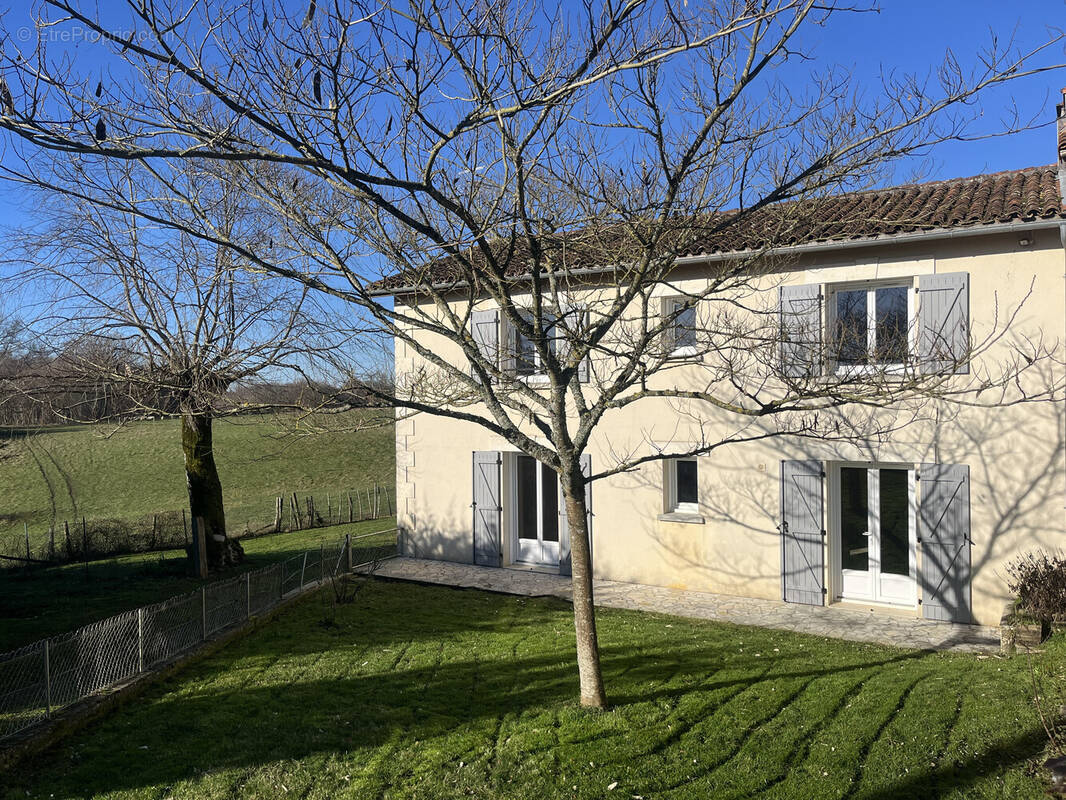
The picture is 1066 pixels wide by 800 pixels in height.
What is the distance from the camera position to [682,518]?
11539 mm

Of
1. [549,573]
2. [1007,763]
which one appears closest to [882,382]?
[1007,763]

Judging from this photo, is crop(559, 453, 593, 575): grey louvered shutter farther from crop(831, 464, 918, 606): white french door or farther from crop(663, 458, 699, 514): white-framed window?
crop(831, 464, 918, 606): white french door

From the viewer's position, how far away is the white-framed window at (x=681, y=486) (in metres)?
11.7

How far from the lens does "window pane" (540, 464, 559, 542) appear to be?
1304 cm

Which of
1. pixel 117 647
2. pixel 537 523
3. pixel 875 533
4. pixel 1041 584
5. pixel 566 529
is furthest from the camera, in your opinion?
pixel 537 523

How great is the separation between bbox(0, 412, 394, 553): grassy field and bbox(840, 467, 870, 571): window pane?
14480 mm

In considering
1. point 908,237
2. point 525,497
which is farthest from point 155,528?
point 908,237

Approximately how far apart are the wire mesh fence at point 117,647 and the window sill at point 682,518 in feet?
17.6

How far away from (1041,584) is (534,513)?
7310mm

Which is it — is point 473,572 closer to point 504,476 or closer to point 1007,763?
point 504,476

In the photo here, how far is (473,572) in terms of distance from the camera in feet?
42.3

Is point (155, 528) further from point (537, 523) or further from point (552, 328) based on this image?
point (552, 328)

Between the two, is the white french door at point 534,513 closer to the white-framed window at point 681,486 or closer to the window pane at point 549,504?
the window pane at point 549,504

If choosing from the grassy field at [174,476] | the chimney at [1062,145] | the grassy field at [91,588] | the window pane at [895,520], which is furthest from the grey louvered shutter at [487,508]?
the grassy field at [174,476]
